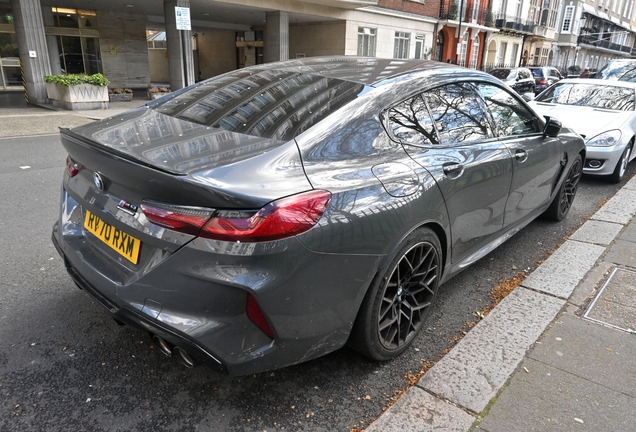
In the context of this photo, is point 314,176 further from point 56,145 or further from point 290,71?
point 56,145

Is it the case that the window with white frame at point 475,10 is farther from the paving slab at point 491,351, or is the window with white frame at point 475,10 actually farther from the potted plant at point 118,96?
the paving slab at point 491,351

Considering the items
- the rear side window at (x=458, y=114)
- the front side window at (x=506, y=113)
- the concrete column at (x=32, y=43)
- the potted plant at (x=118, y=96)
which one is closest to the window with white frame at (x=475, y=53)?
the potted plant at (x=118, y=96)

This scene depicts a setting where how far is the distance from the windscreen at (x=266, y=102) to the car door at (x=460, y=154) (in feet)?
1.28

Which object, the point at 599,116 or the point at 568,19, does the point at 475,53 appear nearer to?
the point at 568,19

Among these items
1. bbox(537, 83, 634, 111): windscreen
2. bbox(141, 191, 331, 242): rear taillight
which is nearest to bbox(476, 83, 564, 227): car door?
bbox(141, 191, 331, 242): rear taillight

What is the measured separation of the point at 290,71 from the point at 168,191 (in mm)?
1441

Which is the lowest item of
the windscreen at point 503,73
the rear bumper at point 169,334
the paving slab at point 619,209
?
the paving slab at point 619,209

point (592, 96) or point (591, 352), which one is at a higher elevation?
point (592, 96)

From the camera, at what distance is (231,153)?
204 cm

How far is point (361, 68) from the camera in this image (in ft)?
9.65

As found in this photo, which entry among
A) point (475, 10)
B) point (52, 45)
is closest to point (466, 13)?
point (475, 10)

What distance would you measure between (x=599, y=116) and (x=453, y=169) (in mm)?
5863

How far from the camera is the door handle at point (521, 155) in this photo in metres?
3.46

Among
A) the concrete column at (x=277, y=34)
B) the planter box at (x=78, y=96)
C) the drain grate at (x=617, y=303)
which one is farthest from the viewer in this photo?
the concrete column at (x=277, y=34)
